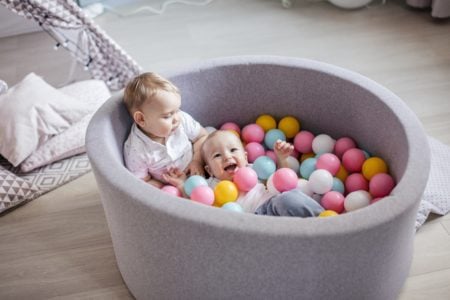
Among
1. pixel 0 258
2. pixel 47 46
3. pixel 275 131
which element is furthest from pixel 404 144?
pixel 47 46

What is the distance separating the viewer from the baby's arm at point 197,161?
1.76 meters

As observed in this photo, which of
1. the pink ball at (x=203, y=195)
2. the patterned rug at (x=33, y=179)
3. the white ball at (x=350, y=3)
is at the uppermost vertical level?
the pink ball at (x=203, y=195)

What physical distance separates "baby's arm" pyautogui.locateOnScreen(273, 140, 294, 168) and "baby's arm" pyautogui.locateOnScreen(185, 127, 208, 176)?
0.87 ft

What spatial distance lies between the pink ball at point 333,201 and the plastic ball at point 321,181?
0.07ft

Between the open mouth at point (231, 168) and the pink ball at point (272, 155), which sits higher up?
the open mouth at point (231, 168)

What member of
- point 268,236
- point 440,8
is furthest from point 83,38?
point 440,8

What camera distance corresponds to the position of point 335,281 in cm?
120

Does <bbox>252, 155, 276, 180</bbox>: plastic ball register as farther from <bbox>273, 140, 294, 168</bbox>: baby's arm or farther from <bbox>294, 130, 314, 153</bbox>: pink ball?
<bbox>294, 130, 314, 153</bbox>: pink ball

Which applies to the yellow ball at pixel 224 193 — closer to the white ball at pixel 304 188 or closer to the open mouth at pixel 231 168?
the open mouth at pixel 231 168

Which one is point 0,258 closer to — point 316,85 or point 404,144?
point 316,85

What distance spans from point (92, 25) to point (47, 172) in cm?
68

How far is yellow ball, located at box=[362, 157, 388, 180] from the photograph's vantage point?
160 centimetres

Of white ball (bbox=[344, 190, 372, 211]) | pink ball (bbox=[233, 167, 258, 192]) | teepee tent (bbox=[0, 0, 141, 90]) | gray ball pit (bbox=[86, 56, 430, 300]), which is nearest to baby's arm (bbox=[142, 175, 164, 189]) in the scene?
gray ball pit (bbox=[86, 56, 430, 300])

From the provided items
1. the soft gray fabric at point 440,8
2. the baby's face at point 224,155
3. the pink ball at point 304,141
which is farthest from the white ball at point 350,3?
the baby's face at point 224,155
